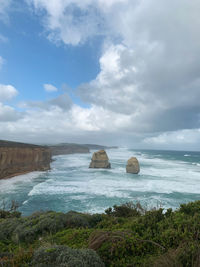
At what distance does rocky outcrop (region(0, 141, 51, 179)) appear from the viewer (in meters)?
34.4

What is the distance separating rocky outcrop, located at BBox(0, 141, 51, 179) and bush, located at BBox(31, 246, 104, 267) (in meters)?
Answer: 34.3

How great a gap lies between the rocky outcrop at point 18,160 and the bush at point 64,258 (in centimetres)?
3428

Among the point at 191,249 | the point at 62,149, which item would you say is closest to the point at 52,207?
the point at 191,249

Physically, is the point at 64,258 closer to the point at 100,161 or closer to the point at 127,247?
the point at 127,247

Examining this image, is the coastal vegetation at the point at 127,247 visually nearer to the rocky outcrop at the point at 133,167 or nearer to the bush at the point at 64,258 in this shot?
the bush at the point at 64,258

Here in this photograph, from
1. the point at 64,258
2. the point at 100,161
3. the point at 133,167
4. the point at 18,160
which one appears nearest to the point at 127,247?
the point at 64,258

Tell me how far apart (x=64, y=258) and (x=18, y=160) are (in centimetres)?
4139

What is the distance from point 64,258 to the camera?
3.24 meters

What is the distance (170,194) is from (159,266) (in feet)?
69.0

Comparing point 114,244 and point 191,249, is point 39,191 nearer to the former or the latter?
point 114,244

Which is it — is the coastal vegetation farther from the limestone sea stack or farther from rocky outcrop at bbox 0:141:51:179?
the limestone sea stack

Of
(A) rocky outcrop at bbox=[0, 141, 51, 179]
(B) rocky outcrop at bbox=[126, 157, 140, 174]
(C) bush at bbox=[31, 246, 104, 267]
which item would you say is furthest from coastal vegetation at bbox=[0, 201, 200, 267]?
(A) rocky outcrop at bbox=[0, 141, 51, 179]

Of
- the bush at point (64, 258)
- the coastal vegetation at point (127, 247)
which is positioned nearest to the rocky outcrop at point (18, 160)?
the coastal vegetation at point (127, 247)

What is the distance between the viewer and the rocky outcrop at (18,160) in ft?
113
